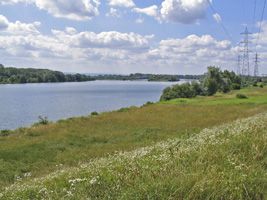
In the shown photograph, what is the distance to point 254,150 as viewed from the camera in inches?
306

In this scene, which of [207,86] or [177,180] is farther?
[207,86]

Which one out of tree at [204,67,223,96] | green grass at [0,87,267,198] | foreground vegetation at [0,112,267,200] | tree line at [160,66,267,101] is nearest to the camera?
foreground vegetation at [0,112,267,200]

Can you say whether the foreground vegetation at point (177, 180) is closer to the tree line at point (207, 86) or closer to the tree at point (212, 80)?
the tree line at point (207, 86)

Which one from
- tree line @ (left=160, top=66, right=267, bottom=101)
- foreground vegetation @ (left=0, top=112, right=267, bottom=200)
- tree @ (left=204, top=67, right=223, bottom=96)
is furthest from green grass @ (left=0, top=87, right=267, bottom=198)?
tree @ (left=204, top=67, right=223, bottom=96)

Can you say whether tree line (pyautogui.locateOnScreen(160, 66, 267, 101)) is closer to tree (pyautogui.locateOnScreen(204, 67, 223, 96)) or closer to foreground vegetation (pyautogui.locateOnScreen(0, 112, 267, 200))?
tree (pyautogui.locateOnScreen(204, 67, 223, 96))

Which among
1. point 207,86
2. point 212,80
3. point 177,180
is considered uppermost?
point 177,180

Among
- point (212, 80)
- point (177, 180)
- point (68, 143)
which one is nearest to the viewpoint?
point (177, 180)

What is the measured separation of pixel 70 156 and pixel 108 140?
7.71m

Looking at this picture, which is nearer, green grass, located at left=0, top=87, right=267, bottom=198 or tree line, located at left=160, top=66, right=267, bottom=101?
green grass, located at left=0, top=87, right=267, bottom=198

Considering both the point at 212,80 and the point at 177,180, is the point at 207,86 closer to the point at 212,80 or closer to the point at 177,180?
the point at 212,80

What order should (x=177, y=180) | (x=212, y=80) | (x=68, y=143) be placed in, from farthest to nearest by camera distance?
(x=212, y=80) < (x=68, y=143) < (x=177, y=180)

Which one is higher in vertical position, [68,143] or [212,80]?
[212,80]

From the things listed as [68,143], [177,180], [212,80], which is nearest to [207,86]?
[212,80]

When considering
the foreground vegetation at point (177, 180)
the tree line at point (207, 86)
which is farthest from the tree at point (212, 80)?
the foreground vegetation at point (177, 180)
